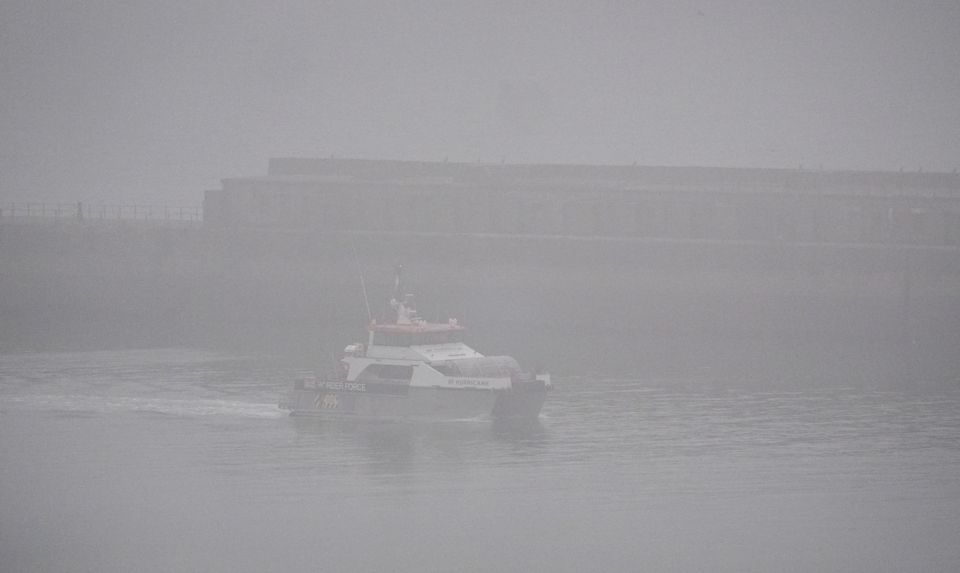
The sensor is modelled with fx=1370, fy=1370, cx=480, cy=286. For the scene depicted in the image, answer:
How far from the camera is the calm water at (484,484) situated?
24.1 m

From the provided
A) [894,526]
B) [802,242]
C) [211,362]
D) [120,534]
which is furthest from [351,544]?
[802,242]

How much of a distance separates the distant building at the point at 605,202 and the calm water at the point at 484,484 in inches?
826

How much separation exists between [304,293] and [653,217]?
652 inches

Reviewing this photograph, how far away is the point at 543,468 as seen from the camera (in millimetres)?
30703

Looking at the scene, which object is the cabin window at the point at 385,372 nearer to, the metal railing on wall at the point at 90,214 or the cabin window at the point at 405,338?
the cabin window at the point at 405,338

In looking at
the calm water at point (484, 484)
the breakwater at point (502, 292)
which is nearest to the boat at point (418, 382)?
the calm water at point (484, 484)

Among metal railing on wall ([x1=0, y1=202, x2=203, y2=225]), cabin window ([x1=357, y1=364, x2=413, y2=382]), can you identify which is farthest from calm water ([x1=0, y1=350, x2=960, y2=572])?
metal railing on wall ([x1=0, y1=202, x2=203, y2=225])

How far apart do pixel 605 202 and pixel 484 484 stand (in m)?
36.6

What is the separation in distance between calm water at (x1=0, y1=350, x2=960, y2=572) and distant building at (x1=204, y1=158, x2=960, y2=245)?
20975mm

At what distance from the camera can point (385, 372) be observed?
35.3 meters

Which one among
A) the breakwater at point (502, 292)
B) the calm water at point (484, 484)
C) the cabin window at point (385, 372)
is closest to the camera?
the calm water at point (484, 484)

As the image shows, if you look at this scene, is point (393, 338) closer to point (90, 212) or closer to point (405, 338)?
point (405, 338)

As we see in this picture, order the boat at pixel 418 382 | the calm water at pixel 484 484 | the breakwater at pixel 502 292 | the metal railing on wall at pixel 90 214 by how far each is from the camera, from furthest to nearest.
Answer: the metal railing on wall at pixel 90 214 → the breakwater at pixel 502 292 → the boat at pixel 418 382 → the calm water at pixel 484 484

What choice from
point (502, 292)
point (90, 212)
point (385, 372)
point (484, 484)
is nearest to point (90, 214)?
point (90, 212)
